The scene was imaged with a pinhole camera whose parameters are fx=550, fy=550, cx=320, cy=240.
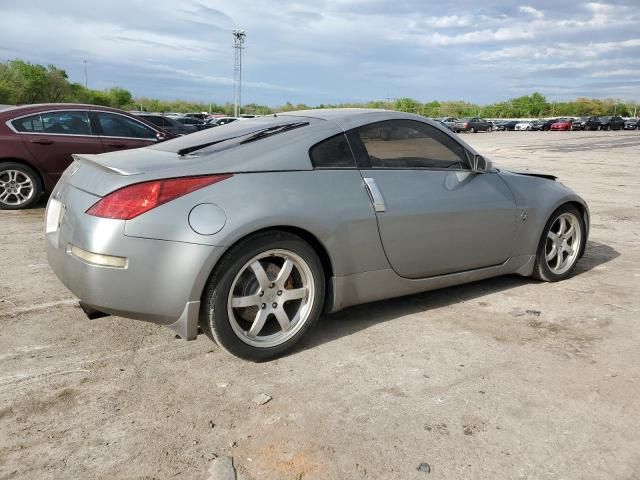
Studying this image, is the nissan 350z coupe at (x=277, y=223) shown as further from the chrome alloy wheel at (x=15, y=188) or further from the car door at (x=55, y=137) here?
the chrome alloy wheel at (x=15, y=188)

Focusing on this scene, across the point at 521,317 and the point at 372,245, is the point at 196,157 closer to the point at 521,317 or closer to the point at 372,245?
the point at 372,245

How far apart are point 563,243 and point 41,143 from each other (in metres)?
6.83

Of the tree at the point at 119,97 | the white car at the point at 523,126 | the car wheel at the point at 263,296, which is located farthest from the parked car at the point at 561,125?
the car wheel at the point at 263,296

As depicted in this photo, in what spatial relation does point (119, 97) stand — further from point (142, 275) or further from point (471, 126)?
point (142, 275)

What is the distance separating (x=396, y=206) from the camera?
140 inches

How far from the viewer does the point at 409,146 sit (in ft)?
12.7

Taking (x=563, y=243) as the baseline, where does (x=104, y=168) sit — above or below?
above

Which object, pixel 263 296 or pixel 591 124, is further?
pixel 591 124

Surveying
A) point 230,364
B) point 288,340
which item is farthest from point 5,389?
point 288,340

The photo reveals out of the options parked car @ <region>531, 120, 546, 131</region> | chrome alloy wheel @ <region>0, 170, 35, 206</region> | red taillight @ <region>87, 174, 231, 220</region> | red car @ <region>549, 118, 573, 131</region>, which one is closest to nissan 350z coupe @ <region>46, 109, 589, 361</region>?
red taillight @ <region>87, 174, 231, 220</region>

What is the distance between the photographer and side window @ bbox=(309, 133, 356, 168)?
11.1 feet

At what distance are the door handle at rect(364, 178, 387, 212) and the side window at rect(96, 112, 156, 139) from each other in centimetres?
593

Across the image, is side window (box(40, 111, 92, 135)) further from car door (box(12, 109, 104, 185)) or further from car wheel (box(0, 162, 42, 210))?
car wheel (box(0, 162, 42, 210))

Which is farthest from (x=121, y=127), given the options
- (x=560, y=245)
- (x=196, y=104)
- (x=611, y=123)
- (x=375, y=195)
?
(x=196, y=104)
